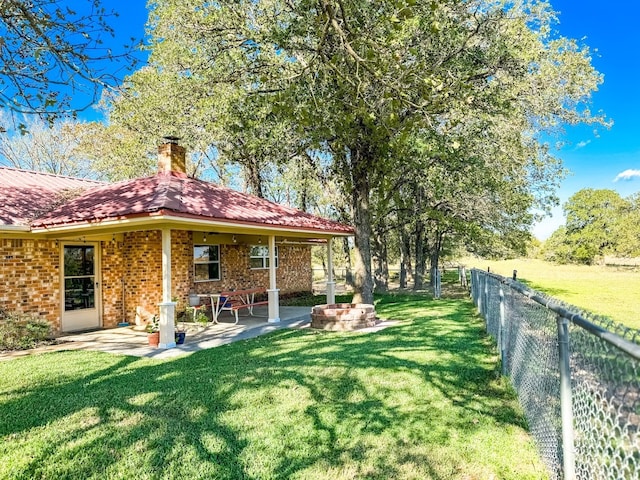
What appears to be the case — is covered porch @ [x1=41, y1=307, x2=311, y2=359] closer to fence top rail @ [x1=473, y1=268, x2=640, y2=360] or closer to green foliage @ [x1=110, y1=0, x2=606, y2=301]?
green foliage @ [x1=110, y1=0, x2=606, y2=301]

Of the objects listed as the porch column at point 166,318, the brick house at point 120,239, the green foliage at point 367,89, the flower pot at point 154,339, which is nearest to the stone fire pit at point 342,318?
the brick house at point 120,239

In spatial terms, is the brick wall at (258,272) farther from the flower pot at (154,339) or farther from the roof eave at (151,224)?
the flower pot at (154,339)

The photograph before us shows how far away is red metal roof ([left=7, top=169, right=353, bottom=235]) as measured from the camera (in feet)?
28.9

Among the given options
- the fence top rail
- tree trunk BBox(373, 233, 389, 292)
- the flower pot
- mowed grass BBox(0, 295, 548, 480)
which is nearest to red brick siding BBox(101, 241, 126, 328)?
the flower pot

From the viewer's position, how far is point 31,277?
1007cm

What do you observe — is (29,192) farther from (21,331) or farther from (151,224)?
(151,224)

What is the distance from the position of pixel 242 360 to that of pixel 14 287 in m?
5.94

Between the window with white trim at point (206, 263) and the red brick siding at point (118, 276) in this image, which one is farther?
the window with white trim at point (206, 263)

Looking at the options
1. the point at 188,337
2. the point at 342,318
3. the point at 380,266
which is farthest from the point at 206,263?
the point at 380,266

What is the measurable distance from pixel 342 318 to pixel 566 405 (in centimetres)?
777

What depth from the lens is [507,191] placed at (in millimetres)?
17406

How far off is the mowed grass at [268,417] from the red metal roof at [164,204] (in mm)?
2777

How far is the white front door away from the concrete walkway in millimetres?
520

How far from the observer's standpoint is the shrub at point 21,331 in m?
8.93
